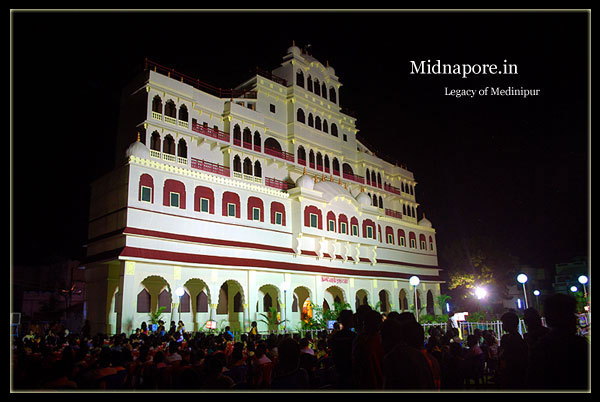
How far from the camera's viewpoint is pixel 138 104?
26766mm

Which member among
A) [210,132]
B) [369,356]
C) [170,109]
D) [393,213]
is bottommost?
[369,356]

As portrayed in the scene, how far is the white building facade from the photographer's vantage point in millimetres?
23828

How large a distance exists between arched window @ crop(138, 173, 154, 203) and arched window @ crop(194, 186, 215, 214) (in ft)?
8.80

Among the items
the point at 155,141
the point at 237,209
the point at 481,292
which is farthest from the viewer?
the point at 481,292

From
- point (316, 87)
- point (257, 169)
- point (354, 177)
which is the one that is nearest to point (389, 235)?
point (354, 177)

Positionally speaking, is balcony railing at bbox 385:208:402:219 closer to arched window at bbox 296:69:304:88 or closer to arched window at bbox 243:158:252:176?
arched window at bbox 296:69:304:88

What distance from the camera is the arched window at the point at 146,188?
2361 cm

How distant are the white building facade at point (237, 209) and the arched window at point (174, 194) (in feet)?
0.19

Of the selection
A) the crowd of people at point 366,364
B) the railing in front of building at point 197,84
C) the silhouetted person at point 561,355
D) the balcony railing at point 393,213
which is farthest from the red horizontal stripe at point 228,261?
the silhouetted person at point 561,355

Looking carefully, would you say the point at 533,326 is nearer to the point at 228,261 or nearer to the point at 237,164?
the point at 228,261

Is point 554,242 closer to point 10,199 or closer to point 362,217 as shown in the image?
point 362,217

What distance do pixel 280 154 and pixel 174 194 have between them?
937 centimetres

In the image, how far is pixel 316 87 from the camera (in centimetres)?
3691

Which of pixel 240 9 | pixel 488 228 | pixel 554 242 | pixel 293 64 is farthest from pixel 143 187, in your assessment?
pixel 488 228
